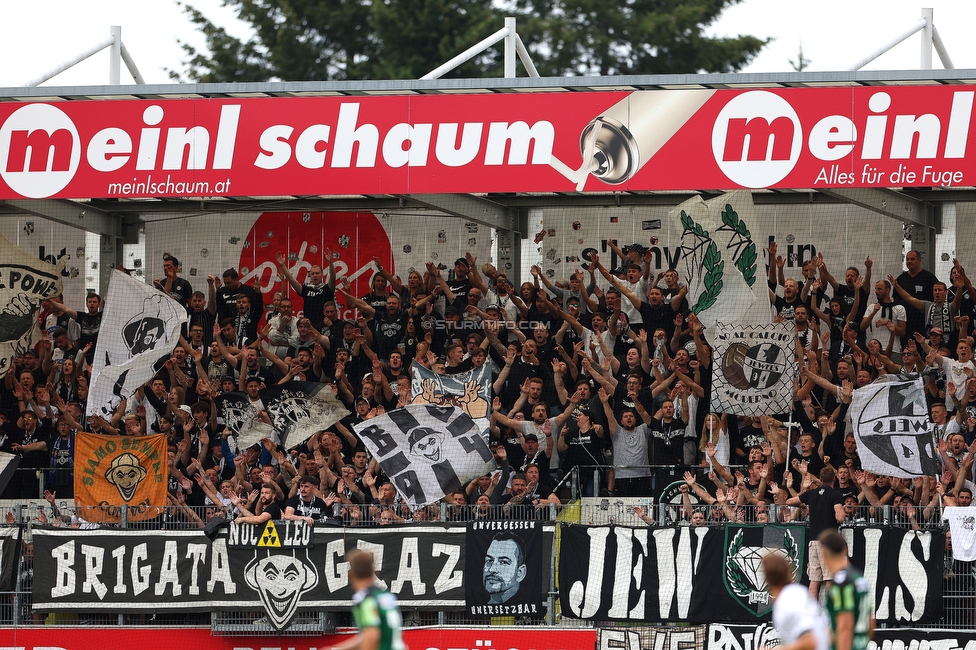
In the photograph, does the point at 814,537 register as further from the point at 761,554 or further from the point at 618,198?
the point at 618,198

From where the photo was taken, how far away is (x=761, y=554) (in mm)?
15469

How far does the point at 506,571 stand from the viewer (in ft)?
52.3

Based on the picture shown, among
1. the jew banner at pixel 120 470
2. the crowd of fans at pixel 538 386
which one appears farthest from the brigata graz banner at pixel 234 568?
the jew banner at pixel 120 470

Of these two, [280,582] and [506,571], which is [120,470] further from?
[506,571]

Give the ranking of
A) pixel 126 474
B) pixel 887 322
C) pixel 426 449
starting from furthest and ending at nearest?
pixel 887 322
pixel 126 474
pixel 426 449

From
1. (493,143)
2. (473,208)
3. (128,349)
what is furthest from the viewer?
(473,208)

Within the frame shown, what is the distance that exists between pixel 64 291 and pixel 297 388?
5558 mm

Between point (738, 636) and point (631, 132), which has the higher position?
point (631, 132)

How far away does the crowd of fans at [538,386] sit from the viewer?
54.7 ft

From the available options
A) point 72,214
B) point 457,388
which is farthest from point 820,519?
point 72,214

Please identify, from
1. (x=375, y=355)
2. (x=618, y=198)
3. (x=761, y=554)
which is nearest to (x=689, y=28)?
(x=618, y=198)

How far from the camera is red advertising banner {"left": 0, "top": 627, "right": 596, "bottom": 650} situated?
15.9 m

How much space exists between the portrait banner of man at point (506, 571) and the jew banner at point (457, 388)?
2.20 m

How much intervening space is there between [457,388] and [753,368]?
11.7ft
